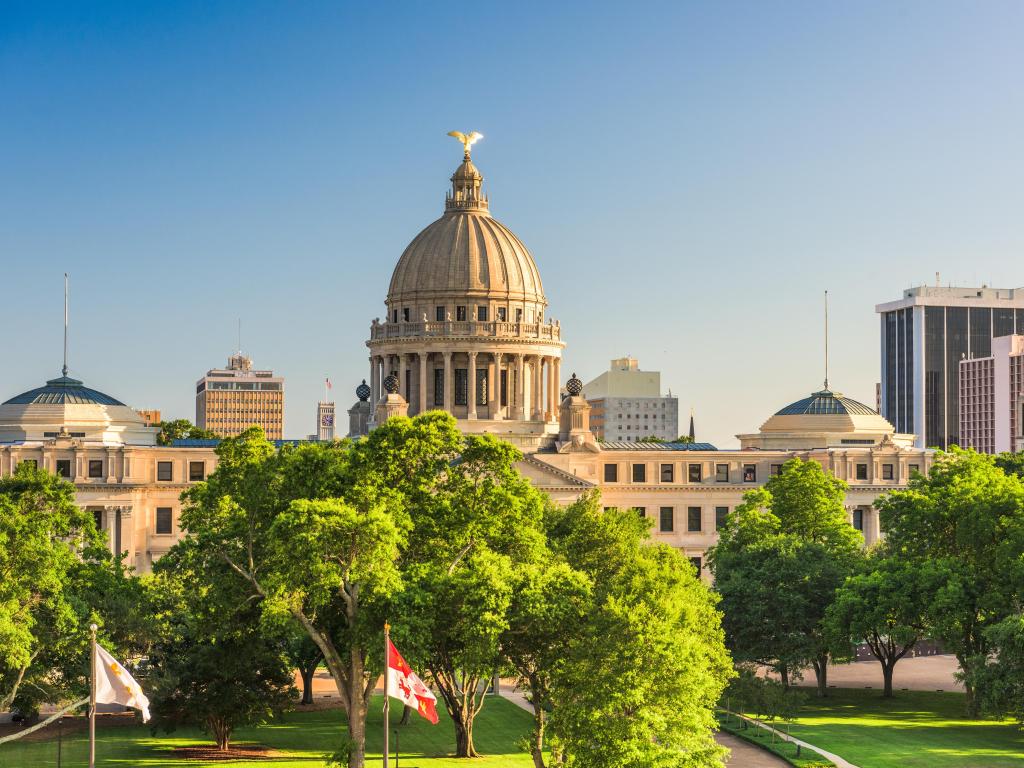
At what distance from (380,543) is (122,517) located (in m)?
85.4

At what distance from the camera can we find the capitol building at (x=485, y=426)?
15662cm

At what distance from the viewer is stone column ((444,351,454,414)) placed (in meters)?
177

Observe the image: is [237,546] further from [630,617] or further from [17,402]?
[17,402]

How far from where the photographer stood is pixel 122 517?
507ft

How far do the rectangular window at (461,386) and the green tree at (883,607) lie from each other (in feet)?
266

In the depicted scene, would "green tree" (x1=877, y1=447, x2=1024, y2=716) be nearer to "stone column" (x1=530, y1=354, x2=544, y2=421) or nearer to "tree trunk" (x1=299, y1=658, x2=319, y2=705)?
"tree trunk" (x1=299, y1=658, x2=319, y2=705)

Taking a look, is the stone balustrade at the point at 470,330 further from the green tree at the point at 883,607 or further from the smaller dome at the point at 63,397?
the green tree at the point at 883,607

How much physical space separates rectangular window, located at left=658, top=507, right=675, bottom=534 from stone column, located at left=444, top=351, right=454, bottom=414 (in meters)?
24.9

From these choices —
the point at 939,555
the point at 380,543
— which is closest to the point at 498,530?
the point at 380,543

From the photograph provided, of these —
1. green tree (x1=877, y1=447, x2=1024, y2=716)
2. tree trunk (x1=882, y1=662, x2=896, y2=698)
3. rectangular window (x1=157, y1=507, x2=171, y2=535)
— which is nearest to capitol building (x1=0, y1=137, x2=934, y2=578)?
rectangular window (x1=157, y1=507, x2=171, y2=535)

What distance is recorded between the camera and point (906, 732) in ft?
301

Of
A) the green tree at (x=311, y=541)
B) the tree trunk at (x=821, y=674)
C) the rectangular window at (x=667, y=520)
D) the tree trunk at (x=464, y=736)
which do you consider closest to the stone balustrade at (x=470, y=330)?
the rectangular window at (x=667, y=520)

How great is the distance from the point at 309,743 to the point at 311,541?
791 inches

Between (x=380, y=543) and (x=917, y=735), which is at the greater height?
(x=380, y=543)
